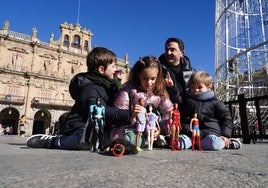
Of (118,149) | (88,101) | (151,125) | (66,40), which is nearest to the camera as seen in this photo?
(118,149)

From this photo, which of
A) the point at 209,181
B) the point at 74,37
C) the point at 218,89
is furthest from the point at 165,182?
the point at 74,37

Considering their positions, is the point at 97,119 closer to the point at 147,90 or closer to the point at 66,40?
the point at 147,90

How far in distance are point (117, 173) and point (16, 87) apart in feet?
84.2

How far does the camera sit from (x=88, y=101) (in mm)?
2002

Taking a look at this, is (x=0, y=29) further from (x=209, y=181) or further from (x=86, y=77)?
(x=209, y=181)

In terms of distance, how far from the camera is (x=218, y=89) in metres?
7.48

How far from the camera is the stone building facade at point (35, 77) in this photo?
23.4 m

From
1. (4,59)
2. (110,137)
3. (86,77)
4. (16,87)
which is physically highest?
(4,59)

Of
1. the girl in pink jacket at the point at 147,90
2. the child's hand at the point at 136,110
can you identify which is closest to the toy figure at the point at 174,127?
the girl in pink jacket at the point at 147,90

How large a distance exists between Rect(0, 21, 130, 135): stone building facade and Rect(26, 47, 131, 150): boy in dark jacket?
23.0 metres

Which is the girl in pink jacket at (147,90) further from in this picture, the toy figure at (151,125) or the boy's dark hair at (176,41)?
the boy's dark hair at (176,41)

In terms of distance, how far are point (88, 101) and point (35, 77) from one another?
2488 centimetres

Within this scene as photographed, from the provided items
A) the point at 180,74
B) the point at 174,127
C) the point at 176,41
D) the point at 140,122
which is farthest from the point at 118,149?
the point at 176,41

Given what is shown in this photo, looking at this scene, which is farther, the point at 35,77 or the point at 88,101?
the point at 35,77
